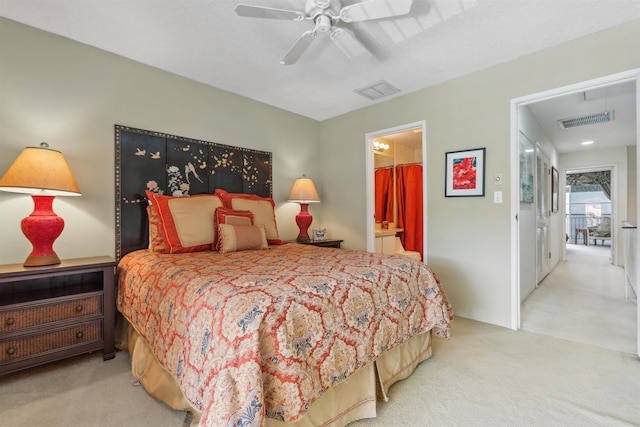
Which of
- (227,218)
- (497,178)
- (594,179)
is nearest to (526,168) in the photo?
(497,178)

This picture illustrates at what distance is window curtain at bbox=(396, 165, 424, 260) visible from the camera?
4891mm

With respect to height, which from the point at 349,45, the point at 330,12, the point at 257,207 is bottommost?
the point at 257,207

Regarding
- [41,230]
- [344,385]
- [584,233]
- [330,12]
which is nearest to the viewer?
[344,385]

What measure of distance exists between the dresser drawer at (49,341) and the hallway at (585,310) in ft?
11.9

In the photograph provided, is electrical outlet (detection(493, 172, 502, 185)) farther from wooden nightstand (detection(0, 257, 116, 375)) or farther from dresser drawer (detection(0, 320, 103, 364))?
dresser drawer (detection(0, 320, 103, 364))

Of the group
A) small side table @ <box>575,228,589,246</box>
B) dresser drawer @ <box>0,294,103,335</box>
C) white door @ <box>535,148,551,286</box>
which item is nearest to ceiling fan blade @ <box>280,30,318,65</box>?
dresser drawer @ <box>0,294,103,335</box>

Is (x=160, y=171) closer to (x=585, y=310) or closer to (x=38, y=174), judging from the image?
(x=38, y=174)

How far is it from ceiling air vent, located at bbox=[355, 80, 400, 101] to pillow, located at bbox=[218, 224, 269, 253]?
6.59 ft

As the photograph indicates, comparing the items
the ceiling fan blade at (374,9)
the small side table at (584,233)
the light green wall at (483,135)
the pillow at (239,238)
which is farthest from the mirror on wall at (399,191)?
the small side table at (584,233)

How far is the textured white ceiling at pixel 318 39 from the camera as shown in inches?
78.1

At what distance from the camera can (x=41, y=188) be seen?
6.24 feet

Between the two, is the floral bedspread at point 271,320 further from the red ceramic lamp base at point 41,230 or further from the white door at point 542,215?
the white door at point 542,215

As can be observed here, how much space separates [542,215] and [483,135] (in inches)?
99.3

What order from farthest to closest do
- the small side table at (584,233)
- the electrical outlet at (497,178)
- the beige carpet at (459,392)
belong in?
1. the small side table at (584,233)
2. the electrical outlet at (497,178)
3. the beige carpet at (459,392)
